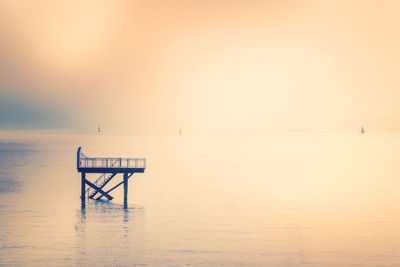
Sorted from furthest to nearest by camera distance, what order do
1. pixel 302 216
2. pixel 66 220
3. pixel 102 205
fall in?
pixel 102 205, pixel 302 216, pixel 66 220

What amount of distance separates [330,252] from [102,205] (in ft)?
89.6

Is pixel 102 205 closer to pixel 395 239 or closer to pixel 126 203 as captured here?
pixel 126 203

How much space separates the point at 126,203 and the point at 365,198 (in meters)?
31.0

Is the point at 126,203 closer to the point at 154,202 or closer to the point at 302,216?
the point at 154,202

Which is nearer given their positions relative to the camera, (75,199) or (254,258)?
(254,258)

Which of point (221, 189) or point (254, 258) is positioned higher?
point (221, 189)

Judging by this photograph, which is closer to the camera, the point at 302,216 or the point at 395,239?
the point at 395,239

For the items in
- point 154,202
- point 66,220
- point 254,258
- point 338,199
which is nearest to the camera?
point 254,258

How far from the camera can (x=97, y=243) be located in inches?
1465

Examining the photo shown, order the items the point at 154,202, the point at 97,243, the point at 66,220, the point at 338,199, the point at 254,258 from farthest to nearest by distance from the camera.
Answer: the point at 338,199, the point at 154,202, the point at 66,220, the point at 97,243, the point at 254,258

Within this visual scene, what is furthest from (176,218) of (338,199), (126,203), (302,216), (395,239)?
(338,199)

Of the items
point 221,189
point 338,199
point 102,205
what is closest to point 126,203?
point 102,205

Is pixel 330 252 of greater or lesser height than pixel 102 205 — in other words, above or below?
below

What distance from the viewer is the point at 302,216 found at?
49.5 m
